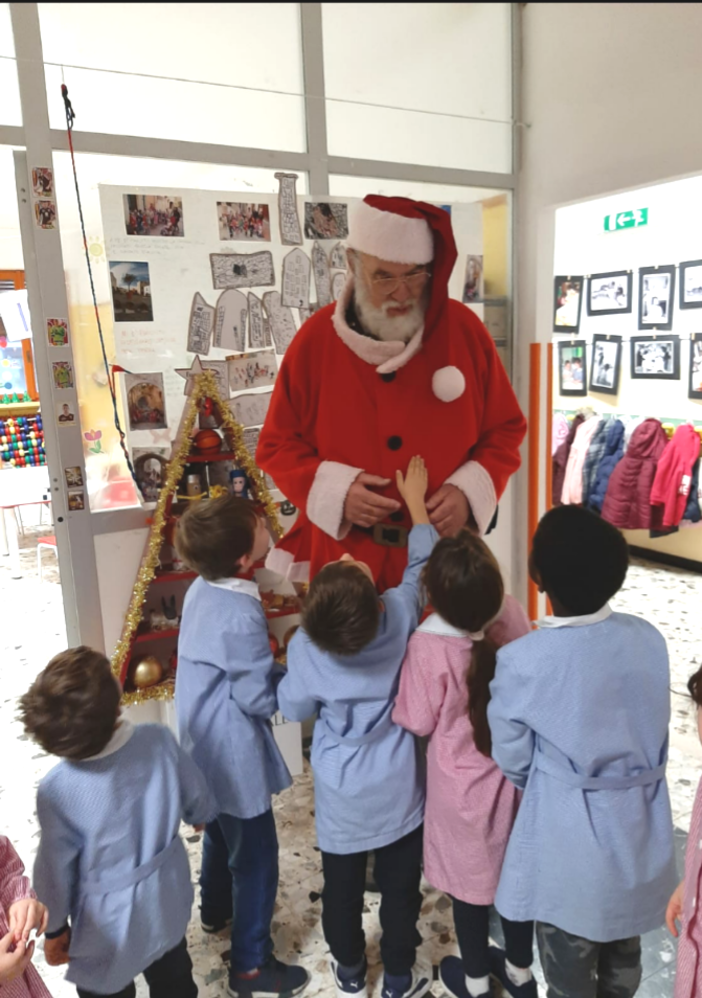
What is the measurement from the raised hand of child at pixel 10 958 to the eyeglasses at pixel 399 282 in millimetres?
1419

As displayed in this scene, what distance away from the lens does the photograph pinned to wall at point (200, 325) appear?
262cm

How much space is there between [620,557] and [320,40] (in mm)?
2359

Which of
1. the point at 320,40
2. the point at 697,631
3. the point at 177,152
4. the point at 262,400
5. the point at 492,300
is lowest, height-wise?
the point at 697,631

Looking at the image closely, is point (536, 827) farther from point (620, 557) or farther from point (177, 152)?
point (177, 152)

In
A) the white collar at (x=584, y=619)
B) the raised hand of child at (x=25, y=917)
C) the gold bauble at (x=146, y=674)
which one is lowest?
the gold bauble at (x=146, y=674)

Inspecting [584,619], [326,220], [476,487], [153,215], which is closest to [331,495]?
[476,487]

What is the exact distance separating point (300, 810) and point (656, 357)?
4024 millimetres

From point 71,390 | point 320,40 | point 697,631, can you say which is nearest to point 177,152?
point 320,40

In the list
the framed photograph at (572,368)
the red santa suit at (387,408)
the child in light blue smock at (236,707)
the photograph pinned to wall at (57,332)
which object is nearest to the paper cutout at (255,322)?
the photograph pinned to wall at (57,332)

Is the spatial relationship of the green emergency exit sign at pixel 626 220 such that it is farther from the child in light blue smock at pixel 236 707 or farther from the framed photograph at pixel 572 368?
the child in light blue smock at pixel 236 707

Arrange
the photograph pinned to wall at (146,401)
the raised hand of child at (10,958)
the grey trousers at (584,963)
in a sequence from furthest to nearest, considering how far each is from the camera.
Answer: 1. the photograph pinned to wall at (146,401)
2. the grey trousers at (584,963)
3. the raised hand of child at (10,958)

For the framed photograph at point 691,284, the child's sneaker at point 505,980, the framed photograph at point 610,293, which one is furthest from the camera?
the framed photograph at point 610,293

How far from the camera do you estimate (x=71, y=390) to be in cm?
243

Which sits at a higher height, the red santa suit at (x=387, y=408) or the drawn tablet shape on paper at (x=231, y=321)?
the drawn tablet shape on paper at (x=231, y=321)
